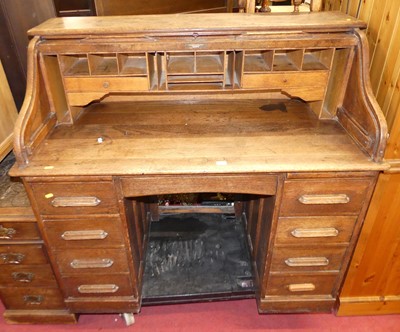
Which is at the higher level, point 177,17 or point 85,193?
point 177,17

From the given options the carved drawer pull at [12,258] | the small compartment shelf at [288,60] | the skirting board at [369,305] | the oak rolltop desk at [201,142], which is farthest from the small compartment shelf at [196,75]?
the skirting board at [369,305]

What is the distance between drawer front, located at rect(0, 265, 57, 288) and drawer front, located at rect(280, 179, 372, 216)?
117cm

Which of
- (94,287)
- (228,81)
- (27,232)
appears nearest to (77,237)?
(27,232)

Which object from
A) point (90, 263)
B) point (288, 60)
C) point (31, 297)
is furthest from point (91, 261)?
point (288, 60)

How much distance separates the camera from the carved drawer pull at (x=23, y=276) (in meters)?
1.67

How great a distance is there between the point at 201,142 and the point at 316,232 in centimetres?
64

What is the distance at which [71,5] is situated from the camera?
2.57 meters

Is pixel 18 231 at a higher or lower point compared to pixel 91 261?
higher

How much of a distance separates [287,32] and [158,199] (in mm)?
1377

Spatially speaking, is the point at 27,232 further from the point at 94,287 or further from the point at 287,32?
the point at 287,32

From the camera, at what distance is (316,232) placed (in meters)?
1.51

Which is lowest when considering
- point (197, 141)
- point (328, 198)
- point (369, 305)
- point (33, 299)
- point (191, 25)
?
point (369, 305)

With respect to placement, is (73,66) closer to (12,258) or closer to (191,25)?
(191,25)

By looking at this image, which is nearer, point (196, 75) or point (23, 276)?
point (196, 75)
